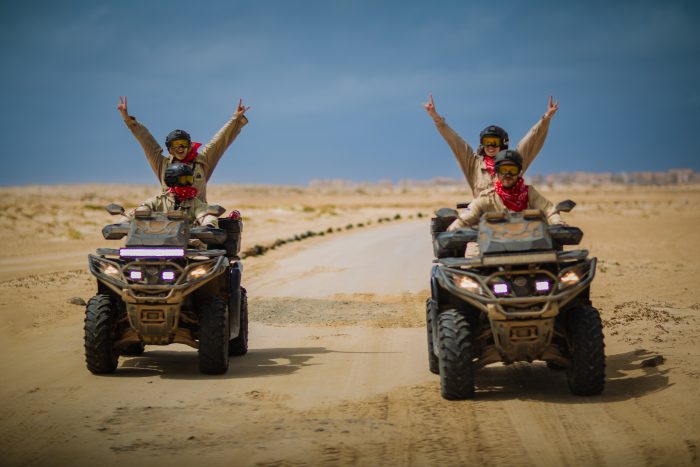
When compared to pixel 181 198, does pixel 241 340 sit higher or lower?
lower

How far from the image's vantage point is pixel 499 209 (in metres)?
10.3

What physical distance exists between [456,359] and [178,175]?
15.1ft

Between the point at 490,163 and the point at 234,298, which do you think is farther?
the point at 490,163

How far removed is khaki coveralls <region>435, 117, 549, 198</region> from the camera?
12.0m

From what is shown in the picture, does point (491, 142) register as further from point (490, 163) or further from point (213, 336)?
point (213, 336)

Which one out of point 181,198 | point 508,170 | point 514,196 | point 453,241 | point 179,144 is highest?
point 179,144

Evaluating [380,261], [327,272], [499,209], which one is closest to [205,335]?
[499,209]

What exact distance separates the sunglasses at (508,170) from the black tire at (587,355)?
1.78 metres

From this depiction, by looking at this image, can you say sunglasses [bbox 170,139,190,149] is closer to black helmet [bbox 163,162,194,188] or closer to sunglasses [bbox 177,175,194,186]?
black helmet [bbox 163,162,194,188]

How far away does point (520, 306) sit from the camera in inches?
352

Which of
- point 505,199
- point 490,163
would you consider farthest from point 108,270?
point 490,163

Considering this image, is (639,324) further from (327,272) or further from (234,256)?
(327,272)

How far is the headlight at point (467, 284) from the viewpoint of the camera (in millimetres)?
9117

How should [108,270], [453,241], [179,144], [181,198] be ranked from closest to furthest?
[453,241] → [108,270] → [181,198] → [179,144]
